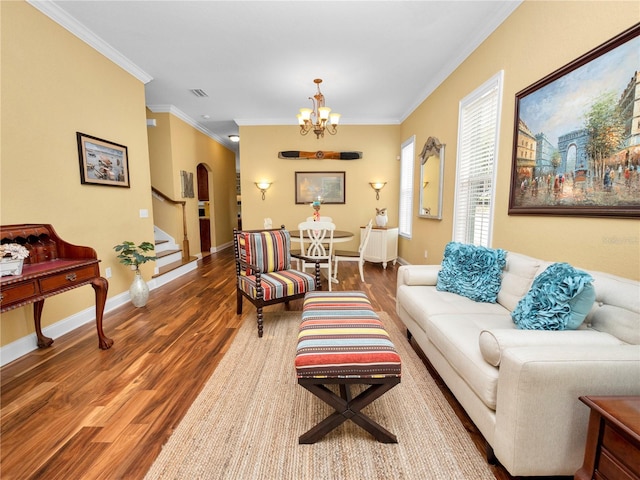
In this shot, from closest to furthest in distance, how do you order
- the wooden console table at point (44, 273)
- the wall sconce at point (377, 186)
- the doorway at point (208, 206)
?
the wooden console table at point (44, 273), the wall sconce at point (377, 186), the doorway at point (208, 206)

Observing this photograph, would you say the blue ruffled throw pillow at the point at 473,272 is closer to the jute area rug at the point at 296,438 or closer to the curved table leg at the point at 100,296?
the jute area rug at the point at 296,438

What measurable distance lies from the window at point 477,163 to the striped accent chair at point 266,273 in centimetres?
184

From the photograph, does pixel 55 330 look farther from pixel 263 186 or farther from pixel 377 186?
pixel 377 186

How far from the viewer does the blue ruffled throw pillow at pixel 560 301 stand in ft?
4.31

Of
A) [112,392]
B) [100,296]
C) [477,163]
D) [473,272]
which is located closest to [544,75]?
[477,163]

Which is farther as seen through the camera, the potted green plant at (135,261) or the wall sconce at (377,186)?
the wall sconce at (377,186)

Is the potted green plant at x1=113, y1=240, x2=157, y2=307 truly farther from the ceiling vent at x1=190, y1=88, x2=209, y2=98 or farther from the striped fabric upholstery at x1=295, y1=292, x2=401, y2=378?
the ceiling vent at x1=190, y1=88, x2=209, y2=98

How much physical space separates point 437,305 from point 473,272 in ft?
1.55

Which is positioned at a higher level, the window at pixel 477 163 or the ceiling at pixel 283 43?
the ceiling at pixel 283 43

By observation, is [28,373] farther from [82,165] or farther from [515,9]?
[515,9]

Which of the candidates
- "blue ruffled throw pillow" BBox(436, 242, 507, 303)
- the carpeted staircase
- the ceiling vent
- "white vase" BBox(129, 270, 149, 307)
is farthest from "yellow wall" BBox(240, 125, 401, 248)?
"blue ruffled throw pillow" BBox(436, 242, 507, 303)

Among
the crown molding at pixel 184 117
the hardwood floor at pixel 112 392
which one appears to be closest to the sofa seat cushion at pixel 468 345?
the hardwood floor at pixel 112 392

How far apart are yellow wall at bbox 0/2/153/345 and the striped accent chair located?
5.15 feet

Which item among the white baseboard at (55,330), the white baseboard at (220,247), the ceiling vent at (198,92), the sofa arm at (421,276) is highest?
the ceiling vent at (198,92)
